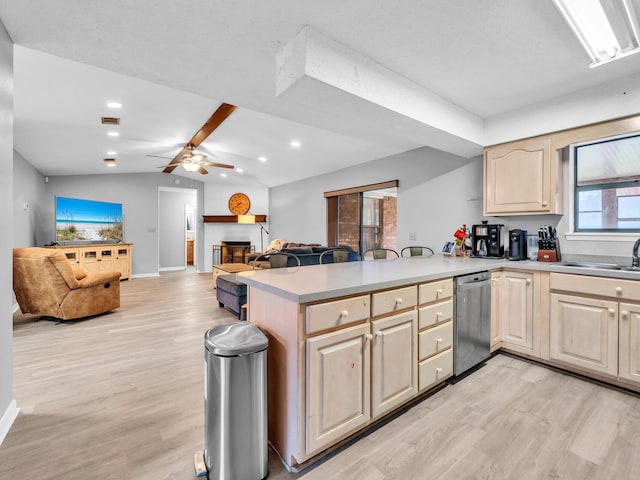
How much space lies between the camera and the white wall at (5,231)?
5.65ft

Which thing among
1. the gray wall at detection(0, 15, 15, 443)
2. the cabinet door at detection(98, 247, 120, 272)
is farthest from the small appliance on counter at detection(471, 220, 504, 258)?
the cabinet door at detection(98, 247, 120, 272)

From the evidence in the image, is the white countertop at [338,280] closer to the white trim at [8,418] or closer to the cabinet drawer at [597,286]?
the cabinet drawer at [597,286]

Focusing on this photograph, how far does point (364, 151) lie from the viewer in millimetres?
5062

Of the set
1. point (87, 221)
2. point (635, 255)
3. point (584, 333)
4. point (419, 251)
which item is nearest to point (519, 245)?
point (635, 255)

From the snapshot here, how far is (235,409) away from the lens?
139 cm

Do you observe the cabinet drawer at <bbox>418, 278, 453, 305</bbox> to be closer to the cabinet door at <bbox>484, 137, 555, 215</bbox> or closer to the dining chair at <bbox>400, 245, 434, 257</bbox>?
the cabinet door at <bbox>484, 137, 555, 215</bbox>

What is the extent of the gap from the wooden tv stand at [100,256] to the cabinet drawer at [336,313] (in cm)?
643

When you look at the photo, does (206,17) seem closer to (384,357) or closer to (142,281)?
(384,357)

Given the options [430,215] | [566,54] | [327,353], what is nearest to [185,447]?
[327,353]

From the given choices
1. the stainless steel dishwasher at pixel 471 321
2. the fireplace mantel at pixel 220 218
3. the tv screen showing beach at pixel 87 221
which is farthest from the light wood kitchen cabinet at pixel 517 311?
the tv screen showing beach at pixel 87 221

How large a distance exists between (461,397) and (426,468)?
82 centimetres

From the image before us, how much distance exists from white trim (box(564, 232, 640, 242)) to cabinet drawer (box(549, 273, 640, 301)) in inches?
27.1

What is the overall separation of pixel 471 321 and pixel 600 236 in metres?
1.55

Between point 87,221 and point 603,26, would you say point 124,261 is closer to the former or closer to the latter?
point 87,221
